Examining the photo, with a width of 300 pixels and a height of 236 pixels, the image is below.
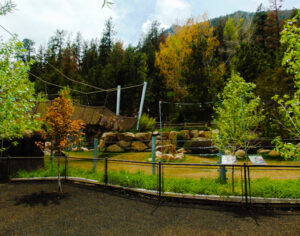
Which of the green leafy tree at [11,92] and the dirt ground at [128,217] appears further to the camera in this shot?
the green leafy tree at [11,92]

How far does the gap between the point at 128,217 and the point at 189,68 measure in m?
21.6

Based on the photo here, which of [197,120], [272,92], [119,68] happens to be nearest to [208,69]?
[197,120]

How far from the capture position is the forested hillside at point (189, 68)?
20703mm

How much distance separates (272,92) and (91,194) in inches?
636

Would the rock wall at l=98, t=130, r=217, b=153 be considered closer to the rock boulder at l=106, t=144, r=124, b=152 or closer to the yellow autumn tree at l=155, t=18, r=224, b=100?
the rock boulder at l=106, t=144, r=124, b=152

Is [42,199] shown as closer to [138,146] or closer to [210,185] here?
[210,185]

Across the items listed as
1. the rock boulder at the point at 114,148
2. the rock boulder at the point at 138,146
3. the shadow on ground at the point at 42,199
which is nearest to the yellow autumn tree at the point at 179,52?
the rock boulder at the point at 138,146

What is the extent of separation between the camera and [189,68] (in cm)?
2486

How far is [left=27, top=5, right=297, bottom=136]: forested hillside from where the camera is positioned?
67.9 feet

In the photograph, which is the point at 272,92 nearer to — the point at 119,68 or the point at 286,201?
the point at 286,201

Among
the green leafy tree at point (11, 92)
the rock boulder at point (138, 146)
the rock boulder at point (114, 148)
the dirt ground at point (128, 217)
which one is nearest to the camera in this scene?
the dirt ground at point (128, 217)

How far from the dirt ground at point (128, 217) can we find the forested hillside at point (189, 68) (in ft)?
29.2

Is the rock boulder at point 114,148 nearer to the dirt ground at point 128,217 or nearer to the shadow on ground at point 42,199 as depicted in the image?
the shadow on ground at point 42,199

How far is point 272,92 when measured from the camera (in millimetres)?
17422
